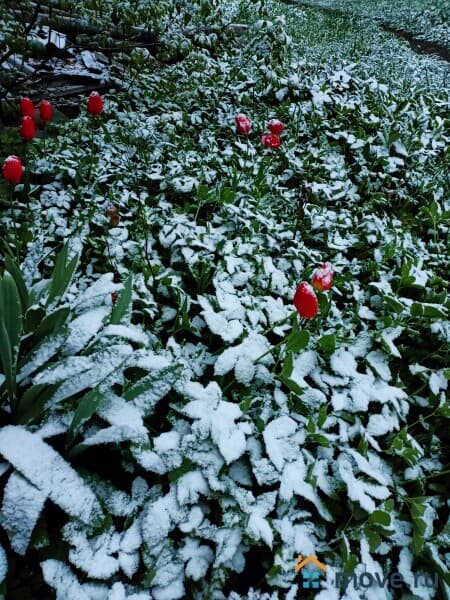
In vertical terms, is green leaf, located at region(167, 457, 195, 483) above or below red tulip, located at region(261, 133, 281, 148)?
below

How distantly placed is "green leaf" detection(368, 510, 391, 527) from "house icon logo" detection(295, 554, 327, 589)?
0.19 m

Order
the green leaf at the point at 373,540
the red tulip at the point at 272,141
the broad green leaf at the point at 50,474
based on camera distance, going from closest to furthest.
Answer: the broad green leaf at the point at 50,474, the green leaf at the point at 373,540, the red tulip at the point at 272,141

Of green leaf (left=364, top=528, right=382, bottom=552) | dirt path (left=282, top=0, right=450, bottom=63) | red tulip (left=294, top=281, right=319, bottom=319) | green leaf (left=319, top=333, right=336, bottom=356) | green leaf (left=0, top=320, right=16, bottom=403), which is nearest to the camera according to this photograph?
green leaf (left=0, top=320, right=16, bottom=403)

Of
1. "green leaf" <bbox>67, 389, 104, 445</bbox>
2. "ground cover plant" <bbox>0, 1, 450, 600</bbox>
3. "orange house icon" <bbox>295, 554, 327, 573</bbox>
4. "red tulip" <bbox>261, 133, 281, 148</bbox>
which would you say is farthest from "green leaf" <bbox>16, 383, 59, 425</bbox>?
"red tulip" <bbox>261, 133, 281, 148</bbox>

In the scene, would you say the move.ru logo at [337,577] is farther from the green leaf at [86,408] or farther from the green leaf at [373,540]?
the green leaf at [86,408]

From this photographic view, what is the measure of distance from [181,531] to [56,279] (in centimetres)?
87

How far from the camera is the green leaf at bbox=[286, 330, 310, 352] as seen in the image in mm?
1463

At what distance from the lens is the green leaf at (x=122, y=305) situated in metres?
1.36

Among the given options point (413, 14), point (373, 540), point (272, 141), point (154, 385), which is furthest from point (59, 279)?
point (413, 14)

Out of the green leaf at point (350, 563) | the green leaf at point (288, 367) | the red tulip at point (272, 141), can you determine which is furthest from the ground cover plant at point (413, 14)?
the green leaf at point (350, 563)

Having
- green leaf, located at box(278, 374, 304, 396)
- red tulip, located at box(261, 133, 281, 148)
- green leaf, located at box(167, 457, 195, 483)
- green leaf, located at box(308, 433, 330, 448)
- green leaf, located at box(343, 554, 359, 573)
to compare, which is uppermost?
red tulip, located at box(261, 133, 281, 148)

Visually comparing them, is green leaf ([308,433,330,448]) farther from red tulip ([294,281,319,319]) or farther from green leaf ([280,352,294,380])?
red tulip ([294,281,319,319])

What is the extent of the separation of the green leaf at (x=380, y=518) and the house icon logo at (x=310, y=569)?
193 millimetres

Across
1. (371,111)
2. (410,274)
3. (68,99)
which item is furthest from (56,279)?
(371,111)
